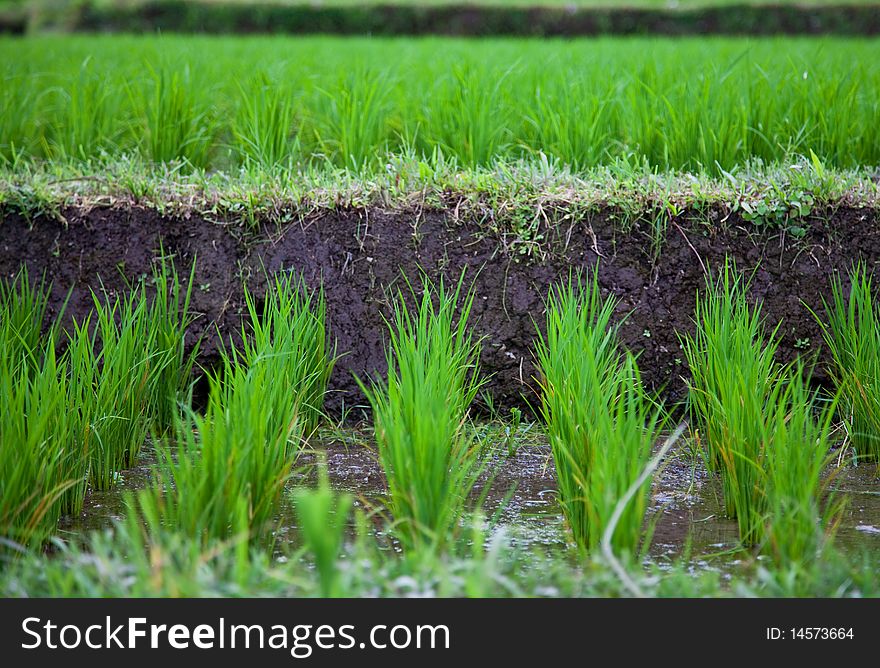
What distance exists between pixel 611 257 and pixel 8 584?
2.10 meters

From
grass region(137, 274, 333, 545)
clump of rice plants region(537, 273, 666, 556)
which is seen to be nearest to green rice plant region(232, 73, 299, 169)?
grass region(137, 274, 333, 545)

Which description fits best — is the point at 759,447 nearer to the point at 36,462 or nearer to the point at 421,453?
the point at 421,453

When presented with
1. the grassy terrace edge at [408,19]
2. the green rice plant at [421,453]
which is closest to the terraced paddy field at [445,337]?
the green rice plant at [421,453]

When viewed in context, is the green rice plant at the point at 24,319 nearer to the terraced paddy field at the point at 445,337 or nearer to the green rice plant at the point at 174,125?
the terraced paddy field at the point at 445,337

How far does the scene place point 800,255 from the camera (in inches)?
113

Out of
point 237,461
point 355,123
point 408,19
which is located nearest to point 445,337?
point 237,461

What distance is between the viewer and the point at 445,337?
2.22 m

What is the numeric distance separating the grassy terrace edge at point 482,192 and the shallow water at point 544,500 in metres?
0.82

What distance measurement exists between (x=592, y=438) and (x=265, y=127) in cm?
213

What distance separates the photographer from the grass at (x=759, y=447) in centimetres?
166

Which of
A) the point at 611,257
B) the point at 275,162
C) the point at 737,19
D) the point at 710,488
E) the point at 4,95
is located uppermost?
the point at 737,19

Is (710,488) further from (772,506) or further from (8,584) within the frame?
(8,584)

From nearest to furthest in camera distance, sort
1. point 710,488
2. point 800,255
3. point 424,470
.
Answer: point 424,470
point 710,488
point 800,255
